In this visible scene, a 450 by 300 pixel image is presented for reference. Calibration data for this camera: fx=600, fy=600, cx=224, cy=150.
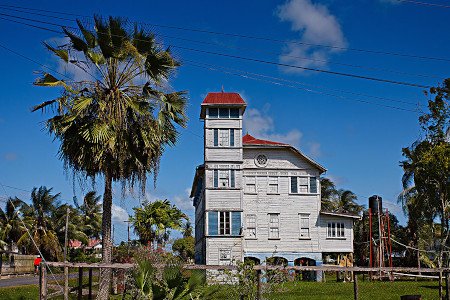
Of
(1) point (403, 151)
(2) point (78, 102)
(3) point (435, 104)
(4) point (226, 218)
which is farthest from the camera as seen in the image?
(4) point (226, 218)

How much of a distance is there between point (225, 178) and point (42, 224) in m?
32.3

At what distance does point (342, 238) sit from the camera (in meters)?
45.4

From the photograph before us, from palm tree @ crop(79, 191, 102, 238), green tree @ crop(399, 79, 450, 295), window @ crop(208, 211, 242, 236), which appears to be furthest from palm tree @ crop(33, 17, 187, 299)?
palm tree @ crop(79, 191, 102, 238)

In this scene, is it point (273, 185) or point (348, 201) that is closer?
point (273, 185)

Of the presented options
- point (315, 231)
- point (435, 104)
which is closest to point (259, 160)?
point (315, 231)

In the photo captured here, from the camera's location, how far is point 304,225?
1778 inches

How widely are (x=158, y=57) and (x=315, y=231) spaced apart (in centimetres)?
2806

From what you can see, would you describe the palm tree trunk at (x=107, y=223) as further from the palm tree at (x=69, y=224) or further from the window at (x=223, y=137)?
the palm tree at (x=69, y=224)

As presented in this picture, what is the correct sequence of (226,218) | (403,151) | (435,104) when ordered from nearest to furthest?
(435,104)
(403,151)
(226,218)

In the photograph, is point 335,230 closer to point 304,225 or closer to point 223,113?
point 304,225

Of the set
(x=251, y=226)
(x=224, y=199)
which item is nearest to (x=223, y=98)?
(x=224, y=199)

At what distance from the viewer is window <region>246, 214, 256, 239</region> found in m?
44.3

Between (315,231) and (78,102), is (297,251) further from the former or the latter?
(78,102)

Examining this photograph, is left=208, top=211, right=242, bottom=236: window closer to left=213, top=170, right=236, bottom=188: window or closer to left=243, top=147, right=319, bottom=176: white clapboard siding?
left=213, top=170, right=236, bottom=188: window
